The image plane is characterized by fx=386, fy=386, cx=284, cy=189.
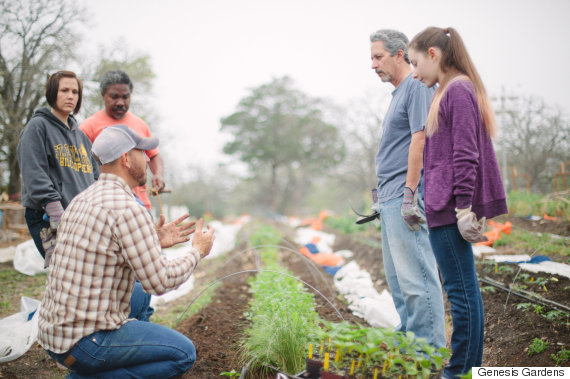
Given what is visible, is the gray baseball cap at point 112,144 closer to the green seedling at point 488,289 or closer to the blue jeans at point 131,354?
the blue jeans at point 131,354

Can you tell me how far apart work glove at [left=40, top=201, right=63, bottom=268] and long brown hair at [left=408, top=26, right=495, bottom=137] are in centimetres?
225

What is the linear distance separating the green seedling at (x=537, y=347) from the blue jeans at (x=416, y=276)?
0.83 m

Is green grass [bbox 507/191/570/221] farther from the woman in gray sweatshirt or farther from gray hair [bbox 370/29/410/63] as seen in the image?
the woman in gray sweatshirt

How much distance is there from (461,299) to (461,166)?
24.0 inches

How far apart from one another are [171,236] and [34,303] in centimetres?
200

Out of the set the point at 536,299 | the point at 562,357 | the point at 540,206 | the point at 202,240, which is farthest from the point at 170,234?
the point at 540,206

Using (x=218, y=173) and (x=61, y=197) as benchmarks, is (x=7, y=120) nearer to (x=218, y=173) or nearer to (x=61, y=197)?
(x=61, y=197)

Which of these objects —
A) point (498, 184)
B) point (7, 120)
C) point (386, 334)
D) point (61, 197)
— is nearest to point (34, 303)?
point (61, 197)

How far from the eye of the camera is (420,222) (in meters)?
2.20

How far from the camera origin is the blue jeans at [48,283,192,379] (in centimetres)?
171

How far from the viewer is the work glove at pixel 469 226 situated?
169 cm

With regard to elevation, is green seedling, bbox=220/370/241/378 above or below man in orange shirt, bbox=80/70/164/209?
below

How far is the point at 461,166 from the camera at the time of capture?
5.78ft

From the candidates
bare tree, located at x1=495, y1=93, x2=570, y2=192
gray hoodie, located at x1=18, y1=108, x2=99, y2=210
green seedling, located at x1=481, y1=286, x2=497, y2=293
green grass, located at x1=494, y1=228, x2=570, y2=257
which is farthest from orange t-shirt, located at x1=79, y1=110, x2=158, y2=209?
bare tree, located at x1=495, y1=93, x2=570, y2=192
